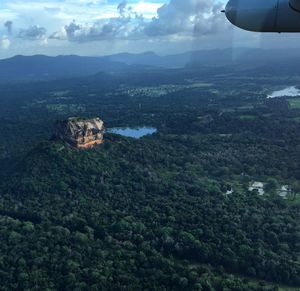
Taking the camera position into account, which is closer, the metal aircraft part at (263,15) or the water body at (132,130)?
the metal aircraft part at (263,15)

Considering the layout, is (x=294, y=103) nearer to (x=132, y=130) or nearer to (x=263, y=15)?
(x=132, y=130)

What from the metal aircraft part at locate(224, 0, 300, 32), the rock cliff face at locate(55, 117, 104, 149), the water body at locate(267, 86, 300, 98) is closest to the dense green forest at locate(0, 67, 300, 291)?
the rock cliff face at locate(55, 117, 104, 149)

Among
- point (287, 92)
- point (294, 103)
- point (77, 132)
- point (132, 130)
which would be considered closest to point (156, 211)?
point (77, 132)

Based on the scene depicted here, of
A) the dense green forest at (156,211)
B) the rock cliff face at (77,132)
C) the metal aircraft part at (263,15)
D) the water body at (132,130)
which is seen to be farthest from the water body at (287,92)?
the metal aircraft part at (263,15)

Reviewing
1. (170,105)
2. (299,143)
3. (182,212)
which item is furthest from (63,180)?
(170,105)

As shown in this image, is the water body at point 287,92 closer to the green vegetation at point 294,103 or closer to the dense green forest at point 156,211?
Answer: the green vegetation at point 294,103

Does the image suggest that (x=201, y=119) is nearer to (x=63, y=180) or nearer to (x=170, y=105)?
(x=170, y=105)

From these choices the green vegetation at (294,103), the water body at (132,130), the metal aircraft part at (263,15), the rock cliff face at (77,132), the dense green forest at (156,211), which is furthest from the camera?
the green vegetation at (294,103)
